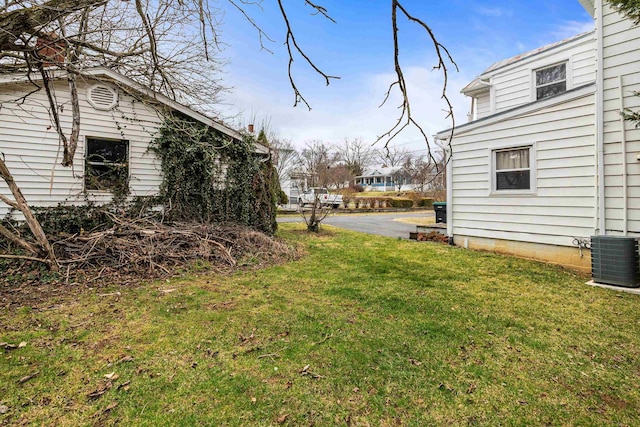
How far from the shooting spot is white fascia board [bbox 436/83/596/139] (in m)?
5.42

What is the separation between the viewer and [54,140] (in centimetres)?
674

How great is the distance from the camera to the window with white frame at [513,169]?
6.34 metres

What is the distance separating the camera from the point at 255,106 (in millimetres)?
12211

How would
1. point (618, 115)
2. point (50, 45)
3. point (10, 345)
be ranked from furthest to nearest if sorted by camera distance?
1. point (618, 115)
2. point (50, 45)
3. point (10, 345)

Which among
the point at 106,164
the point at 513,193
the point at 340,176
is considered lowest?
the point at 513,193

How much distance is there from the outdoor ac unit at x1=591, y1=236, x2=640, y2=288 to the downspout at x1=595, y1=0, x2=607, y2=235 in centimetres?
62

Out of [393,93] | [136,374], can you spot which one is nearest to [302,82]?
[393,93]

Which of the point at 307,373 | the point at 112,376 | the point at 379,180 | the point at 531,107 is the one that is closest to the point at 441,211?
the point at 531,107

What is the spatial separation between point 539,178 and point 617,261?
218cm

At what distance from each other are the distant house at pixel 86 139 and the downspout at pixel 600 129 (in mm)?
8029

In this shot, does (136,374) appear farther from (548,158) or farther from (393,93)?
(548,158)

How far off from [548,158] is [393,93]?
19.6 feet

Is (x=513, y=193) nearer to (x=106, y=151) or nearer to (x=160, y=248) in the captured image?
(x=160, y=248)

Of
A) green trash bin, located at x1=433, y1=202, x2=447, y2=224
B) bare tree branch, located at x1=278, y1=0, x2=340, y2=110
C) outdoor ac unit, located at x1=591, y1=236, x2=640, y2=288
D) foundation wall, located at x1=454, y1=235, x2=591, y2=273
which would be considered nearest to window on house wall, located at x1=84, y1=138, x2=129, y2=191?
bare tree branch, located at x1=278, y1=0, x2=340, y2=110
